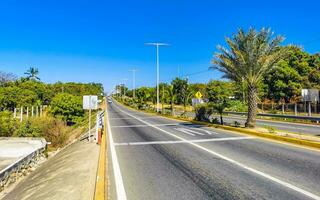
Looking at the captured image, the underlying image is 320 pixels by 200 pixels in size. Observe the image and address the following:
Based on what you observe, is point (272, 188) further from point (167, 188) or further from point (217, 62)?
point (217, 62)

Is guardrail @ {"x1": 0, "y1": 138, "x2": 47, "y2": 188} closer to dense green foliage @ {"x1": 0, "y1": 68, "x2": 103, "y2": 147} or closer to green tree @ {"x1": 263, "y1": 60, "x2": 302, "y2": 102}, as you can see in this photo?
dense green foliage @ {"x1": 0, "y1": 68, "x2": 103, "y2": 147}

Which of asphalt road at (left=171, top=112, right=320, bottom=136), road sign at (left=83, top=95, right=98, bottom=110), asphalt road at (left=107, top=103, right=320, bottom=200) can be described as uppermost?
road sign at (left=83, top=95, right=98, bottom=110)

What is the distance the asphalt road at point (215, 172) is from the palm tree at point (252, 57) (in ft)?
23.0

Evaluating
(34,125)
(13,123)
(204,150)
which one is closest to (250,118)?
(204,150)

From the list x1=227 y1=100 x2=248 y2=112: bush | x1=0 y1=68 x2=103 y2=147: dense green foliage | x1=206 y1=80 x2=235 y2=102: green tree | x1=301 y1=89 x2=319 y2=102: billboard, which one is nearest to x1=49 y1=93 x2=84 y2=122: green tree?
x1=0 y1=68 x2=103 y2=147: dense green foliage

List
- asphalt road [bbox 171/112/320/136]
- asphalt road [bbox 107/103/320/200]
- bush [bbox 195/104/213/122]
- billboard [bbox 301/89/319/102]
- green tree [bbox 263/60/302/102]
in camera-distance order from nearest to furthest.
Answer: asphalt road [bbox 107/103/320/200] < asphalt road [bbox 171/112/320/136] < bush [bbox 195/104/213/122] < billboard [bbox 301/89/319/102] < green tree [bbox 263/60/302/102]

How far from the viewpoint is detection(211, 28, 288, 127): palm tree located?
1817 centimetres

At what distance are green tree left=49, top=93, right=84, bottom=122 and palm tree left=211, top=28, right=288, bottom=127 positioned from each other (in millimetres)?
35776

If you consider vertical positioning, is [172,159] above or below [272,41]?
below

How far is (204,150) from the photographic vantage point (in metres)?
11.5

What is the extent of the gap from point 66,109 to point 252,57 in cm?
3754

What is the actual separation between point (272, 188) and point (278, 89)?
47460mm

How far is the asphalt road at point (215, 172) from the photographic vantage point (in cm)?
613

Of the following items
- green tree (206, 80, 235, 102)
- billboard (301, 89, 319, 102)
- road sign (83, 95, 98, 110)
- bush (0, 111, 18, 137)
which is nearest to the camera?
road sign (83, 95, 98, 110)
